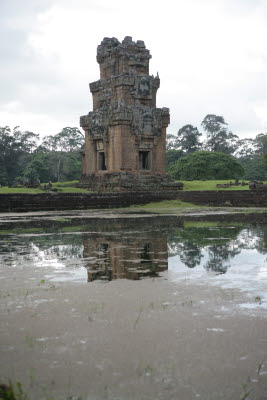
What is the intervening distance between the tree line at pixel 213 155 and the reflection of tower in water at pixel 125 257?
34.3m

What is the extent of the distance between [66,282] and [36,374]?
2.10 metres

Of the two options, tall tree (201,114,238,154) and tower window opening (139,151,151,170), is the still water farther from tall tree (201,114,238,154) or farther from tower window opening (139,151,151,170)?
tall tree (201,114,238,154)

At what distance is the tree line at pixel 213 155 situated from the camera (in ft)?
160

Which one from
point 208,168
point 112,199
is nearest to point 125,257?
point 112,199

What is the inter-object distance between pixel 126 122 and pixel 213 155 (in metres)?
25.8

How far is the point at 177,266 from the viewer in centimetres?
515

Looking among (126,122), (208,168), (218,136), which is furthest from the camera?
(218,136)

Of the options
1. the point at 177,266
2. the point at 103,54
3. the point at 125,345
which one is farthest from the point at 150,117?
the point at 125,345

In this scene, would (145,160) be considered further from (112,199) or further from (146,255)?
(146,255)

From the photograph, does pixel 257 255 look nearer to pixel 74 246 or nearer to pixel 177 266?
pixel 177 266

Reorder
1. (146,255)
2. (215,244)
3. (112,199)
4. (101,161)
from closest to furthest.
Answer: (146,255), (215,244), (112,199), (101,161)

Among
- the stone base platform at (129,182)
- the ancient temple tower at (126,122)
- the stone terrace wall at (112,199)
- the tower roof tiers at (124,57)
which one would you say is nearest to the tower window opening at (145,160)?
the ancient temple tower at (126,122)

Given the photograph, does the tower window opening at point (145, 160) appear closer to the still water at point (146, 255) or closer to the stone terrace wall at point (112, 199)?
the stone terrace wall at point (112, 199)

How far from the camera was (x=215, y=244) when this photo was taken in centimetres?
708
